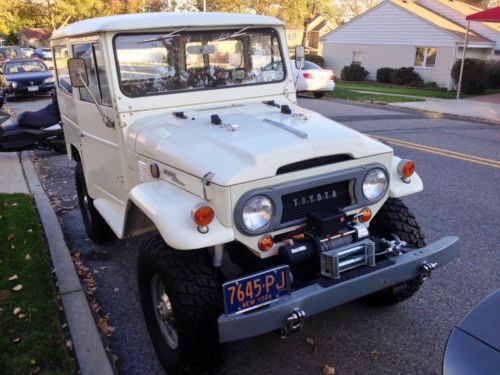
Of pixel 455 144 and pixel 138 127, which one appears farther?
pixel 455 144

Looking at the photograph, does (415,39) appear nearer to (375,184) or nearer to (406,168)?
(406,168)

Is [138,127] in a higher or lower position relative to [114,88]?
lower

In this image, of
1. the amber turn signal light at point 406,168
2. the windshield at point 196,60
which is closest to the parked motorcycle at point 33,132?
the windshield at point 196,60

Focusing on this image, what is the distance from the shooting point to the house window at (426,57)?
25938 millimetres

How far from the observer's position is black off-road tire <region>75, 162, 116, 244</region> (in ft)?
16.2

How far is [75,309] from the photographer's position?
3812 mm

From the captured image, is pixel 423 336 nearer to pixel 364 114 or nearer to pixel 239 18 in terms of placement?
pixel 239 18

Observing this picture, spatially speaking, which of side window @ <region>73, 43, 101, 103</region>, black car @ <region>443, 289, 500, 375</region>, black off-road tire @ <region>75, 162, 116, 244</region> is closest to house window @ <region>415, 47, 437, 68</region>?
black off-road tire @ <region>75, 162, 116, 244</region>

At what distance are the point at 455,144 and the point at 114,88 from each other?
8064mm

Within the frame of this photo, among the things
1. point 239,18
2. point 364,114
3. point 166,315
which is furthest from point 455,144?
point 166,315

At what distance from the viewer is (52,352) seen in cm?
320

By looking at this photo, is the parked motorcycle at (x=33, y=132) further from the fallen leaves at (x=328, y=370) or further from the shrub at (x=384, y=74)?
the shrub at (x=384, y=74)

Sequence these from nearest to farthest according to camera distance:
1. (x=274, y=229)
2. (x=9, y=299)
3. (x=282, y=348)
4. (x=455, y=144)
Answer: (x=274, y=229) → (x=282, y=348) → (x=9, y=299) → (x=455, y=144)

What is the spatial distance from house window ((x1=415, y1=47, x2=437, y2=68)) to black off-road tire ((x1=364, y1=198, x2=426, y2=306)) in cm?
2483
